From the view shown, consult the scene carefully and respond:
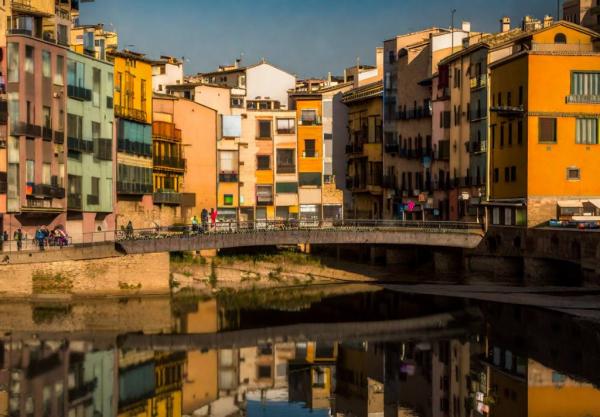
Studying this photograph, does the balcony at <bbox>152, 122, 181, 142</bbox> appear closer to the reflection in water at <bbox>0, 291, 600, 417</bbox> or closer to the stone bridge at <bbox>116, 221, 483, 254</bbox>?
the stone bridge at <bbox>116, 221, 483, 254</bbox>

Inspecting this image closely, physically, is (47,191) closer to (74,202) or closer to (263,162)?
(74,202)

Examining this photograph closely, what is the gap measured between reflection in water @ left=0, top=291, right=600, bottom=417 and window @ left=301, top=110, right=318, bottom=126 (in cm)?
4915

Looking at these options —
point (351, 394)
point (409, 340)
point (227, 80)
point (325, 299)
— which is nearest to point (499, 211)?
point (325, 299)

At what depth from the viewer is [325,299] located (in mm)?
77062

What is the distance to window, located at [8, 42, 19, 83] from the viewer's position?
76.6 metres

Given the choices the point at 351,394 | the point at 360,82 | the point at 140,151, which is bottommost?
the point at 351,394

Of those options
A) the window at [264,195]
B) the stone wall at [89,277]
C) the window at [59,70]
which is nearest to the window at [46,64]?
the window at [59,70]

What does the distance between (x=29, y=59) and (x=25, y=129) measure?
13.9ft

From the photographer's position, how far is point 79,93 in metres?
83.4

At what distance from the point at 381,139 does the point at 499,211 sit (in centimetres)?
2836

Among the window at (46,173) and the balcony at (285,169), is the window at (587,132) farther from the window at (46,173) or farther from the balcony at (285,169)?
the balcony at (285,169)

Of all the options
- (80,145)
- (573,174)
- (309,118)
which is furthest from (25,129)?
(309,118)

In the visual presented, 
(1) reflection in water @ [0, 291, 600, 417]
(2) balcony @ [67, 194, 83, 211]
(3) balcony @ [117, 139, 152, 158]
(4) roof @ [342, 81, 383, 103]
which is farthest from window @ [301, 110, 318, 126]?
(1) reflection in water @ [0, 291, 600, 417]

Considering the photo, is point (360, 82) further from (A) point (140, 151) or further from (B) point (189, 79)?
(A) point (140, 151)
